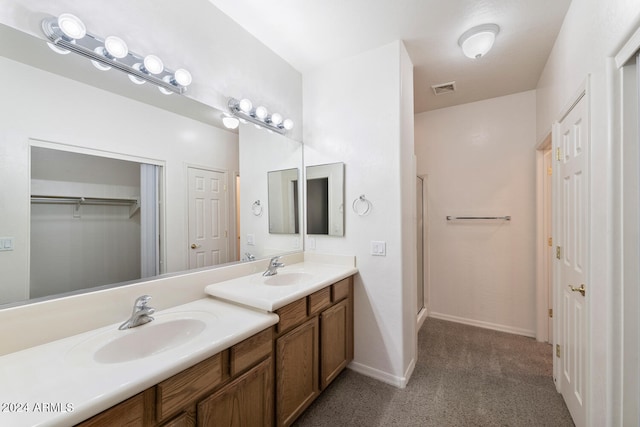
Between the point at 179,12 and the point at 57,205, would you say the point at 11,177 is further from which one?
the point at 179,12

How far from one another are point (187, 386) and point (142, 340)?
1.24 feet

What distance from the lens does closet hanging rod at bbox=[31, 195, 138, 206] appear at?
1.10 metres

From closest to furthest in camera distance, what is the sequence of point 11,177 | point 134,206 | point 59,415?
point 59,415
point 11,177
point 134,206

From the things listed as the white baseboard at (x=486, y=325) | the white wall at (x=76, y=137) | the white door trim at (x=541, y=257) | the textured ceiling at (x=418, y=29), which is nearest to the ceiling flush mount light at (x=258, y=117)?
the white wall at (x=76, y=137)

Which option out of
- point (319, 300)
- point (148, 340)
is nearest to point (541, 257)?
point (319, 300)

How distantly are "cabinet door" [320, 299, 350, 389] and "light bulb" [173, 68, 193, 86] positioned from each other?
66.1 inches

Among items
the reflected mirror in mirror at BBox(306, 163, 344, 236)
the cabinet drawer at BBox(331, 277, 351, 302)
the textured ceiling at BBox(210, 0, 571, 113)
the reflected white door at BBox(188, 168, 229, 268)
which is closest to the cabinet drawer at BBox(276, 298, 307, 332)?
the cabinet drawer at BBox(331, 277, 351, 302)

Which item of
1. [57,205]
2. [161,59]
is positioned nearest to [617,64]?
[161,59]

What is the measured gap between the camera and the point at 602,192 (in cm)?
119

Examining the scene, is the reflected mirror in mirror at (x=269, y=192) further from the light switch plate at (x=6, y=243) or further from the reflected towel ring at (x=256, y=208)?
the light switch plate at (x=6, y=243)

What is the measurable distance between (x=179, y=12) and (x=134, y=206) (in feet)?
3.84

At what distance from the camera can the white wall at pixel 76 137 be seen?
1022 millimetres

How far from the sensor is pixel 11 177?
1.02m

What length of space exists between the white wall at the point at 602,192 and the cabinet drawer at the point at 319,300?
139cm
